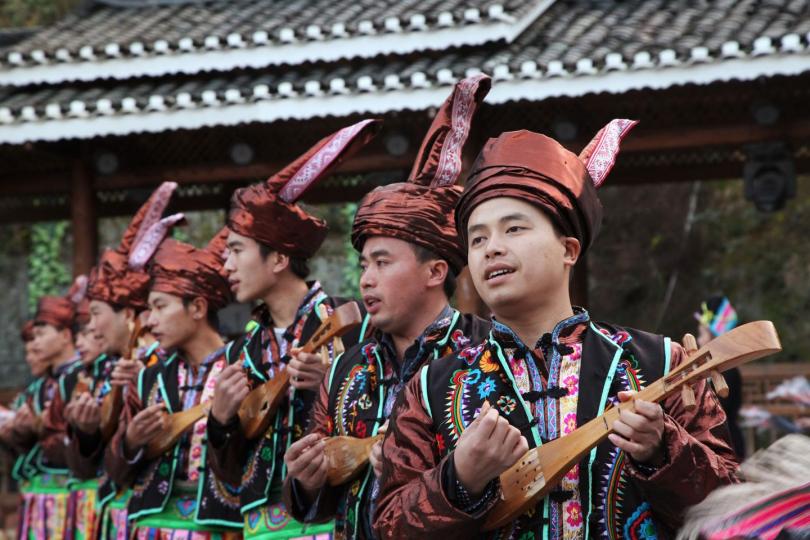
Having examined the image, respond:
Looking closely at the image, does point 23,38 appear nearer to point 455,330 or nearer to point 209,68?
point 209,68

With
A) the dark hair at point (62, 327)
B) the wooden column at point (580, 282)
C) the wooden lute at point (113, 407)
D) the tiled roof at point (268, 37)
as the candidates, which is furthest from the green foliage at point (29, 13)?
Answer: the wooden lute at point (113, 407)

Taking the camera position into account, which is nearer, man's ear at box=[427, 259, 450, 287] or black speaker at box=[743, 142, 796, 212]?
man's ear at box=[427, 259, 450, 287]

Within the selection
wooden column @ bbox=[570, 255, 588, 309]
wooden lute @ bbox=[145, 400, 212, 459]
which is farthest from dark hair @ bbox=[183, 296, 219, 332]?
wooden column @ bbox=[570, 255, 588, 309]

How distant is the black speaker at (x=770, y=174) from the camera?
28.9 ft

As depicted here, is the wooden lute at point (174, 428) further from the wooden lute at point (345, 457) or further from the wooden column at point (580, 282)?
the wooden column at point (580, 282)

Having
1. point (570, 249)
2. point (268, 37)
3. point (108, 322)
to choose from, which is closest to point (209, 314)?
point (108, 322)

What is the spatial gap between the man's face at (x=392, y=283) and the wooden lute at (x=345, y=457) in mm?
346

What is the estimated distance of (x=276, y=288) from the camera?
4672mm

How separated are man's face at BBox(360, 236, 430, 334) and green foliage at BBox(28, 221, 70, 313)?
12531 millimetres

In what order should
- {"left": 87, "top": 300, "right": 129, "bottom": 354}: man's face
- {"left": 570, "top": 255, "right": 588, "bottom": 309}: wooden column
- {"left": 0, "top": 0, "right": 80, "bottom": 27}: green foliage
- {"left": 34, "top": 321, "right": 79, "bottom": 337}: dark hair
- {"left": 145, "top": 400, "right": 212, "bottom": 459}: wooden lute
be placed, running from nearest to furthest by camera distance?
{"left": 145, "top": 400, "right": 212, "bottom": 459}: wooden lute < {"left": 87, "top": 300, "right": 129, "bottom": 354}: man's face < {"left": 34, "top": 321, "right": 79, "bottom": 337}: dark hair < {"left": 570, "top": 255, "right": 588, "bottom": 309}: wooden column < {"left": 0, "top": 0, "right": 80, "bottom": 27}: green foliage

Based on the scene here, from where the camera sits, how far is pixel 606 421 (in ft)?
8.20

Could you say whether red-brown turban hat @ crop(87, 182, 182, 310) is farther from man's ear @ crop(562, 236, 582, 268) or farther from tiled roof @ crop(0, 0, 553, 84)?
man's ear @ crop(562, 236, 582, 268)

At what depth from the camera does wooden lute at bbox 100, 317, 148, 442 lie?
5850 millimetres

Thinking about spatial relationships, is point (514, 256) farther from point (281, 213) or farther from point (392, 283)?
point (281, 213)
